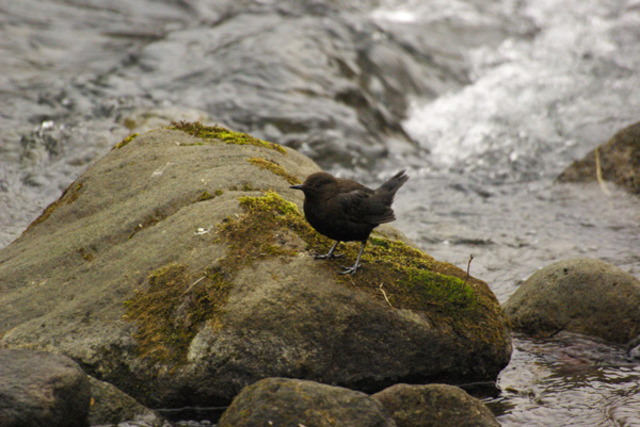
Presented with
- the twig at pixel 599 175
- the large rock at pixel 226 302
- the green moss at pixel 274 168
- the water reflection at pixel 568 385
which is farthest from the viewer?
the twig at pixel 599 175

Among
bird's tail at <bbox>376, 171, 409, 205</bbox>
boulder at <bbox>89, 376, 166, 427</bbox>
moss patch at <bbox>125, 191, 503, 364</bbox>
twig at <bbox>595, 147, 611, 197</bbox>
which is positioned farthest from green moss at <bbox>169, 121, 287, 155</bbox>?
twig at <bbox>595, 147, 611, 197</bbox>

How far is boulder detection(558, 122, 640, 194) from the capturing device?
9.95 m

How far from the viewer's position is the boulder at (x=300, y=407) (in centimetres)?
366

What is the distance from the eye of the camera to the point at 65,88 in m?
12.2

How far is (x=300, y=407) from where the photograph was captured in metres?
3.69

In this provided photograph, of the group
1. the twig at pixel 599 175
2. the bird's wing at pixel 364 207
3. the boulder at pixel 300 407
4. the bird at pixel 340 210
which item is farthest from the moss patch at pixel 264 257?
the twig at pixel 599 175

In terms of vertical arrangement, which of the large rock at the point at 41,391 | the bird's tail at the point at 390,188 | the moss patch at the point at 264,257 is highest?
the bird's tail at the point at 390,188

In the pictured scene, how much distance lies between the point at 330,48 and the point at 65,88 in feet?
20.2

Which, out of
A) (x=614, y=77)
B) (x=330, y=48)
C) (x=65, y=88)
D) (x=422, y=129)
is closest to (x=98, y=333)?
(x=65, y=88)

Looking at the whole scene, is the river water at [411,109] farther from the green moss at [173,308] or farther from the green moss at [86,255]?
the green moss at [86,255]

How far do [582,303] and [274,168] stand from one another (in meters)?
3.17

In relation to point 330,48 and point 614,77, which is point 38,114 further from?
point 614,77

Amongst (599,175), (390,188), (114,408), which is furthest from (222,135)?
(599,175)

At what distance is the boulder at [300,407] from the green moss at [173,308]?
0.74 meters
